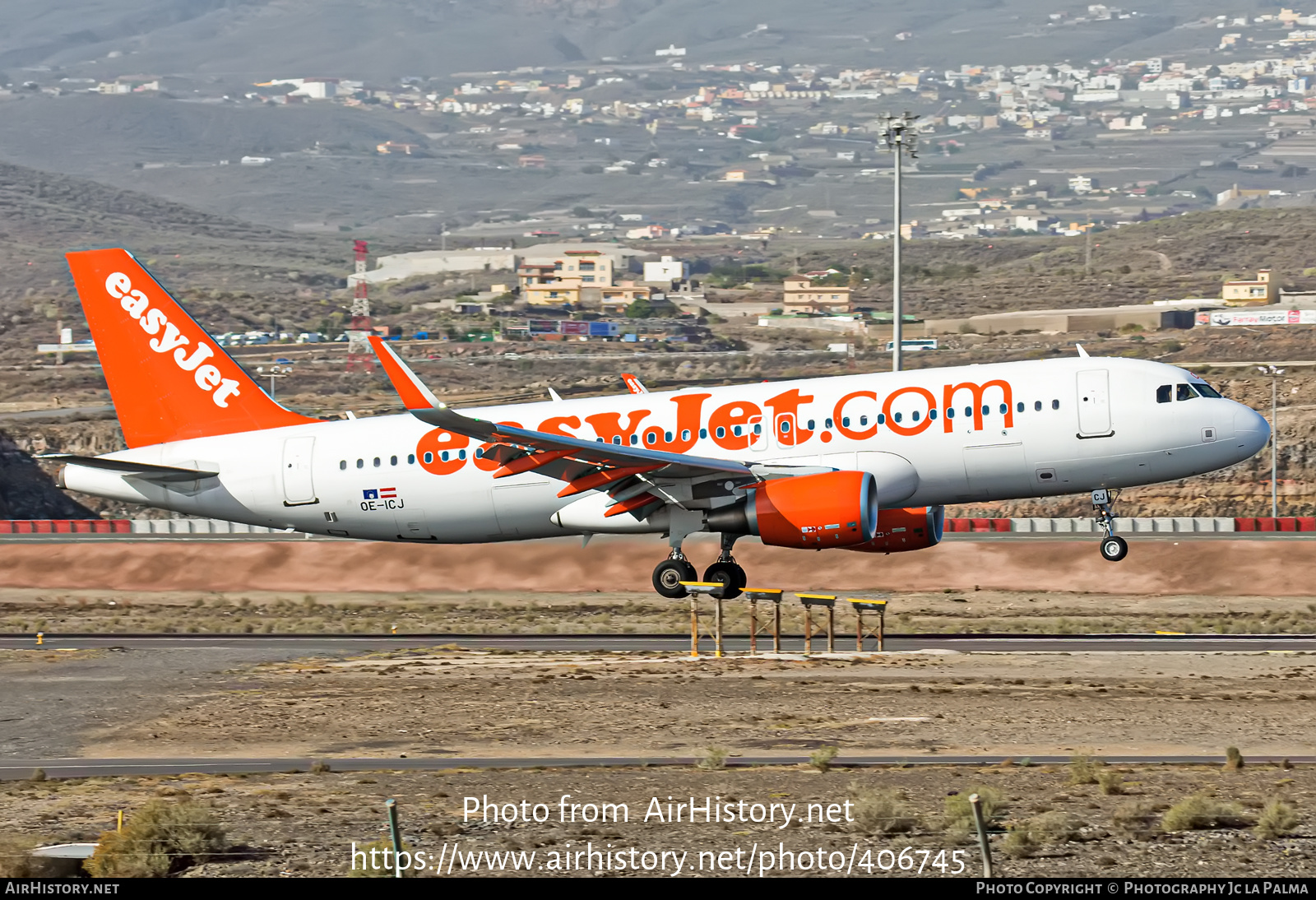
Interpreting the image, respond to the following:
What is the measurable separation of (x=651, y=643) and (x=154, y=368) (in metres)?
16.8

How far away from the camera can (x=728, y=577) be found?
153 feet

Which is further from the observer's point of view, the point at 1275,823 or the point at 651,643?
the point at 651,643

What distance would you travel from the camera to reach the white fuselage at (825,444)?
144ft

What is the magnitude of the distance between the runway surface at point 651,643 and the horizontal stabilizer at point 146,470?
6.15 metres

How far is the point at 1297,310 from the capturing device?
174125 mm

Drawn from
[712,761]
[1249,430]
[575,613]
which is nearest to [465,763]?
[712,761]

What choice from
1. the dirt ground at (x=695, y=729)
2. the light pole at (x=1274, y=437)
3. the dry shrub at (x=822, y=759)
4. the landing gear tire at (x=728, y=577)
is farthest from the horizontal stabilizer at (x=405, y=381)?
the light pole at (x=1274, y=437)

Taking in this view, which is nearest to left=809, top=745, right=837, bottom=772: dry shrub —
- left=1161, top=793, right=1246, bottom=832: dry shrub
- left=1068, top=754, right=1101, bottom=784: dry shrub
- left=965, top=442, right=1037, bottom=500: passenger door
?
left=1068, top=754, right=1101, bottom=784: dry shrub

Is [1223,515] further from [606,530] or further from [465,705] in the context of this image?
[465,705]

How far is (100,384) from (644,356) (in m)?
52.7

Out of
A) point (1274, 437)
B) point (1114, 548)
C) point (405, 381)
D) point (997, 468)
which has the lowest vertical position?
point (1114, 548)

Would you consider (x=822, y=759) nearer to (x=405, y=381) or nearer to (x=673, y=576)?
(x=673, y=576)

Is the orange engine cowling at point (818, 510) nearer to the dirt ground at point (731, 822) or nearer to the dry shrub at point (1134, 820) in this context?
the dirt ground at point (731, 822)
